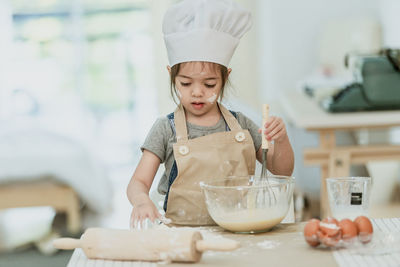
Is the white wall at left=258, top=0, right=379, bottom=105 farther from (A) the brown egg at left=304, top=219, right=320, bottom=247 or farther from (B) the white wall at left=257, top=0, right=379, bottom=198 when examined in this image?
(A) the brown egg at left=304, top=219, right=320, bottom=247

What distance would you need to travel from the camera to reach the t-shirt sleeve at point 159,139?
1335mm

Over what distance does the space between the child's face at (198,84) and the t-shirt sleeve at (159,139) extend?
2.7 inches

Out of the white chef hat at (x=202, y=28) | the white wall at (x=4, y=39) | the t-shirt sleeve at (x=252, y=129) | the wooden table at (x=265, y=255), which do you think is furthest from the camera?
the white wall at (x=4, y=39)

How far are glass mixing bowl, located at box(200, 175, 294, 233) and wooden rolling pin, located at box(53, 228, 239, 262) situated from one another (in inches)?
4.7

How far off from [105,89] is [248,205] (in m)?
5.35

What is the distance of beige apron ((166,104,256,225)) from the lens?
4.24 feet

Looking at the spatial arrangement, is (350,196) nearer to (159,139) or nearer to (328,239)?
(328,239)

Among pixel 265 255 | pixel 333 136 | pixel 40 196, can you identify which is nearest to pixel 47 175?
pixel 40 196

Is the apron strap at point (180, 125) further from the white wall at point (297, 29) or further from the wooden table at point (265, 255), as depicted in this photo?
the white wall at point (297, 29)

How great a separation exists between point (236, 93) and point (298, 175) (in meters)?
2.91

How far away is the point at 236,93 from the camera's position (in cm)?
143

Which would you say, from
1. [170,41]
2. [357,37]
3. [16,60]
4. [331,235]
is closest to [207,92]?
[170,41]

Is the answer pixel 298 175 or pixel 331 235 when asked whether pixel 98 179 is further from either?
pixel 331 235

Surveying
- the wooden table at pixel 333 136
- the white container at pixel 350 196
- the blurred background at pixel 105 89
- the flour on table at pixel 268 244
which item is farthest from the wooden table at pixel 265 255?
the wooden table at pixel 333 136
